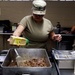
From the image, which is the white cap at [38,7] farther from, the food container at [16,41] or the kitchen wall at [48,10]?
the kitchen wall at [48,10]

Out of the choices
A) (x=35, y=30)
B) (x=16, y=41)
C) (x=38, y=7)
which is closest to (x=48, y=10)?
(x=35, y=30)

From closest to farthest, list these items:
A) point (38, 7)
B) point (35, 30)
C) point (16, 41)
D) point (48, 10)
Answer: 1. point (16, 41)
2. point (38, 7)
3. point (35, 30)
4. point (48, 10)

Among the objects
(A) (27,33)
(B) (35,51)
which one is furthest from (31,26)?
(B) (35,51)

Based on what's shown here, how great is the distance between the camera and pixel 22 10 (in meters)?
4.77

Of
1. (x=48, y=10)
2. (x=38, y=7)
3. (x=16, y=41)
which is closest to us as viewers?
(x=16, y=41)

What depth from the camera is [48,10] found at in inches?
188

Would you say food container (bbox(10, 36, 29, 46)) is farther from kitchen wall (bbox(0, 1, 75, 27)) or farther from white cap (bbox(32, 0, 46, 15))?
kitchen wall (bbox(0, 1, 75, 27))

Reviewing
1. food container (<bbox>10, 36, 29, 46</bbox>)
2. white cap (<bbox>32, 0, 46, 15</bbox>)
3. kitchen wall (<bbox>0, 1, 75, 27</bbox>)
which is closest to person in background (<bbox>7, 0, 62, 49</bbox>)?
A: white cap (<bbox>32, 0, 46, 15</bbox>)

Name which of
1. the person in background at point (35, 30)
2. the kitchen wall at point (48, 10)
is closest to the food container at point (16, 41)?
the person in background at point (35, 30)

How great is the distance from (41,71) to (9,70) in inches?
8.5

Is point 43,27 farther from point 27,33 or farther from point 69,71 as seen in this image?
point 69,71

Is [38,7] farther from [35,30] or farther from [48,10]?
[48,10]

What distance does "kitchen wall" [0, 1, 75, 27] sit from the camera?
15.5ft

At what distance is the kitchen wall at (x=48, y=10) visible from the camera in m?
4.74
